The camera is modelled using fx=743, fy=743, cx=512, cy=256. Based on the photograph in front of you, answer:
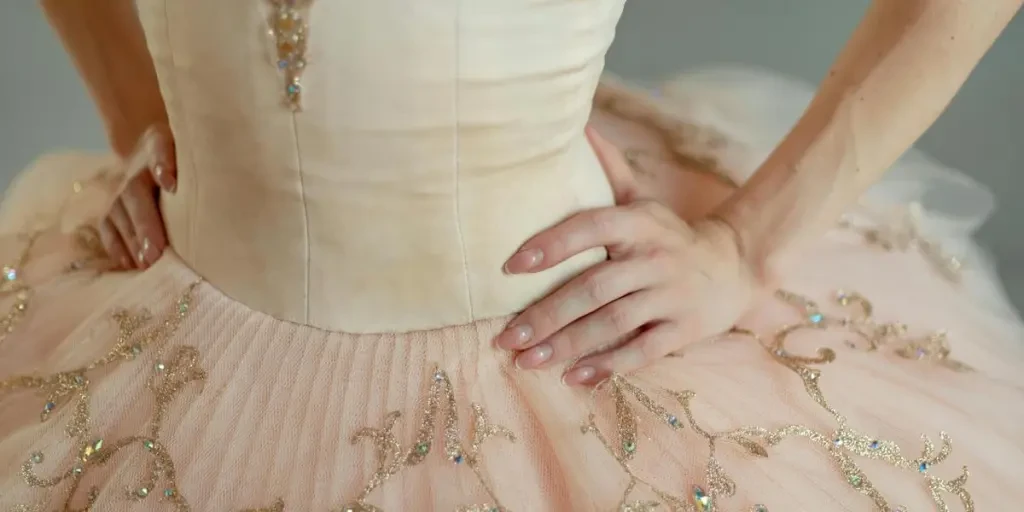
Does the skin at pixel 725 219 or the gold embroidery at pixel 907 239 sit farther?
the gold embroidery at pixel 907 239

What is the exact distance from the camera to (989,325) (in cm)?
65

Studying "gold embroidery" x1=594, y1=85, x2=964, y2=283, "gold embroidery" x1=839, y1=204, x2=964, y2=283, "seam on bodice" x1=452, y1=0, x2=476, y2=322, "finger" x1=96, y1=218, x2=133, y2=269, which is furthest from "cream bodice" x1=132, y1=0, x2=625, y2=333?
"gold embroidery" x1=839, y1=204, x2=964, y2=283

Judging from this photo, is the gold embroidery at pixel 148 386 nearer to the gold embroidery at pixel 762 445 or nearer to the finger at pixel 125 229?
the finger at pixel 125 229

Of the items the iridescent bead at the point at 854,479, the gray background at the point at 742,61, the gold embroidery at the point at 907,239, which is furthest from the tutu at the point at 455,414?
the gray background at the point at 742,61

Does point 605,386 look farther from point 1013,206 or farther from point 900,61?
point 1013,206

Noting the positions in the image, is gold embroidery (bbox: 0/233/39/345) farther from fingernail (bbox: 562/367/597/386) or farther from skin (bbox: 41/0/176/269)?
fingernail (bbox: 562/367/597/386)

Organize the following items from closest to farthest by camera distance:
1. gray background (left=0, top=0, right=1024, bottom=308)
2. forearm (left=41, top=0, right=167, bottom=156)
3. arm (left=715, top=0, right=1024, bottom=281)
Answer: arm (left=715, top=0, right=1024, bottom=281)
forearm (left=41, top=0, right=167, bottom=156)
gray background (left=0, top=0, right=1024, bottom=308)

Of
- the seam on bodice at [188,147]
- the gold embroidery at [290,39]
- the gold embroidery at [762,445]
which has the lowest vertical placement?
the gold embroidery at [762,445]

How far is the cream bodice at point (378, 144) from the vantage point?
388 millimetres

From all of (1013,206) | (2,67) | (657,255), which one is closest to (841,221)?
(657,255)

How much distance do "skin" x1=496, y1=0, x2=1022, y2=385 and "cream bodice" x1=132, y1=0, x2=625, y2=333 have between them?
0.02 m

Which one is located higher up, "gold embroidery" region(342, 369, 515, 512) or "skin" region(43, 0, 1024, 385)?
"skin" region(43, 0, 1024, 385)

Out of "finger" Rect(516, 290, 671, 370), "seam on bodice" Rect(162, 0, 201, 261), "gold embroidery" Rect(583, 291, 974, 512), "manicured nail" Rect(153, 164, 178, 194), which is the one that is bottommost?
"gold embroidery" Rect(583, 291, 974, 512)

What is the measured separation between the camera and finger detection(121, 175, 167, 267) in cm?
52
